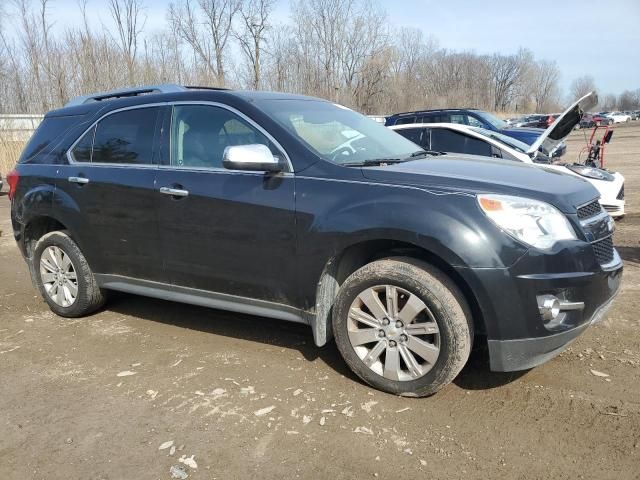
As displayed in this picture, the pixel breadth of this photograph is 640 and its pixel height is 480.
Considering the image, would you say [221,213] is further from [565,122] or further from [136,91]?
[565,122]

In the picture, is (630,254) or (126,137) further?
(630,254)

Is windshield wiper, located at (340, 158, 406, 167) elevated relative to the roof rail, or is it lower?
lower

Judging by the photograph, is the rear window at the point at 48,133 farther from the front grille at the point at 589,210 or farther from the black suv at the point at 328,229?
the front grille at the point at 589,210

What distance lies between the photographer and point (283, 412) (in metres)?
3.24

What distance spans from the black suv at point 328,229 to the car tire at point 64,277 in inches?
0.8

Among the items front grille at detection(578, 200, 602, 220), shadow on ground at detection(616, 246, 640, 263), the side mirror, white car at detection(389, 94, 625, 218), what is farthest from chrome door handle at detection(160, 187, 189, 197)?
shadow on ground at detection(616, 246, 640, 263)

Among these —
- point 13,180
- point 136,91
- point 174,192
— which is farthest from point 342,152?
point 13,180

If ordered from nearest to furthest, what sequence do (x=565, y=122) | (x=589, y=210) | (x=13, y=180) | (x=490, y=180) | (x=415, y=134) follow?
(x=490, y=180), (x=589, y=210), (x=13, y=180), (x=565, y=122), (x=415, y=134)

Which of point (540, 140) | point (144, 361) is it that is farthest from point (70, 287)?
point (540, 140)

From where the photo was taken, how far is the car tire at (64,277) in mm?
4746

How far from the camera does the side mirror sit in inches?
136

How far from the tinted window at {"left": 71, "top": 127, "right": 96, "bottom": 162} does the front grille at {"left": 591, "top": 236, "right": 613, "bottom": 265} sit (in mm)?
3874

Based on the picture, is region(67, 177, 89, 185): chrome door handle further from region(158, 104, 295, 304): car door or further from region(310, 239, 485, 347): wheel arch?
region(310, 239, 485, 347): wheel arch

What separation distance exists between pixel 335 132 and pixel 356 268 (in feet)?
3.52
